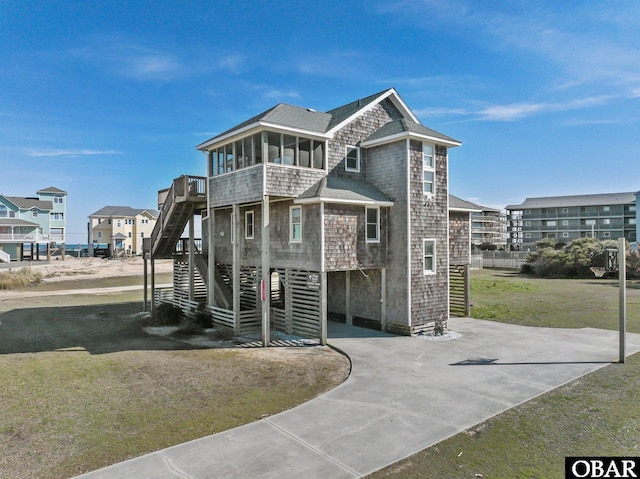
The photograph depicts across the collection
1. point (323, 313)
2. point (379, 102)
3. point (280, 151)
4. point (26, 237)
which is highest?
point (379, 102)

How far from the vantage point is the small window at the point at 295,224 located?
15380 mm

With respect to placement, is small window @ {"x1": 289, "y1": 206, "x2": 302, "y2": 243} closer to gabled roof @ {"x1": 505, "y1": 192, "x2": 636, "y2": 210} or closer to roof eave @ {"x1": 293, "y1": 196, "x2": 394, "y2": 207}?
roof eave @ {"x1": 293, "y1": 196, "x2": 394, "y2": 207}

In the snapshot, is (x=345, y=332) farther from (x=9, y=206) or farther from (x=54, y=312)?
(x=9, y=206)

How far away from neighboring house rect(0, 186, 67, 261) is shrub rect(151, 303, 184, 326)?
4532 centimetres

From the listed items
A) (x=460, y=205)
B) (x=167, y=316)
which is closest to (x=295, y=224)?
(x=167, y=316)

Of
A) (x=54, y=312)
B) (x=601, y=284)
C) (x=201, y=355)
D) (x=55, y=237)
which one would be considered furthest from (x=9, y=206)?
(x=601, y=284)

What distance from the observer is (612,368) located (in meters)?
10.9

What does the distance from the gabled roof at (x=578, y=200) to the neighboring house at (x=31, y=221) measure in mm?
86393

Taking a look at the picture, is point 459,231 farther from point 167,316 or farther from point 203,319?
point 167,316

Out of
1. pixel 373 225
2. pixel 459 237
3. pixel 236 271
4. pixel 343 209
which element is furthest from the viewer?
pixel 459 237

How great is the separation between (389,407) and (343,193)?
830cm

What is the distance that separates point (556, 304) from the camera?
2214cm

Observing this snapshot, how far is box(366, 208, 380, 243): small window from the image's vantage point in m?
15.8

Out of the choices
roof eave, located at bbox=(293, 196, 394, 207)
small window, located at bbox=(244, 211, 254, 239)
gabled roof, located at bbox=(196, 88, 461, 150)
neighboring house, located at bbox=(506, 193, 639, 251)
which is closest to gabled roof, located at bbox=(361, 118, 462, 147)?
gabled roof, located at bbox=(196, 88, 461, 150)
